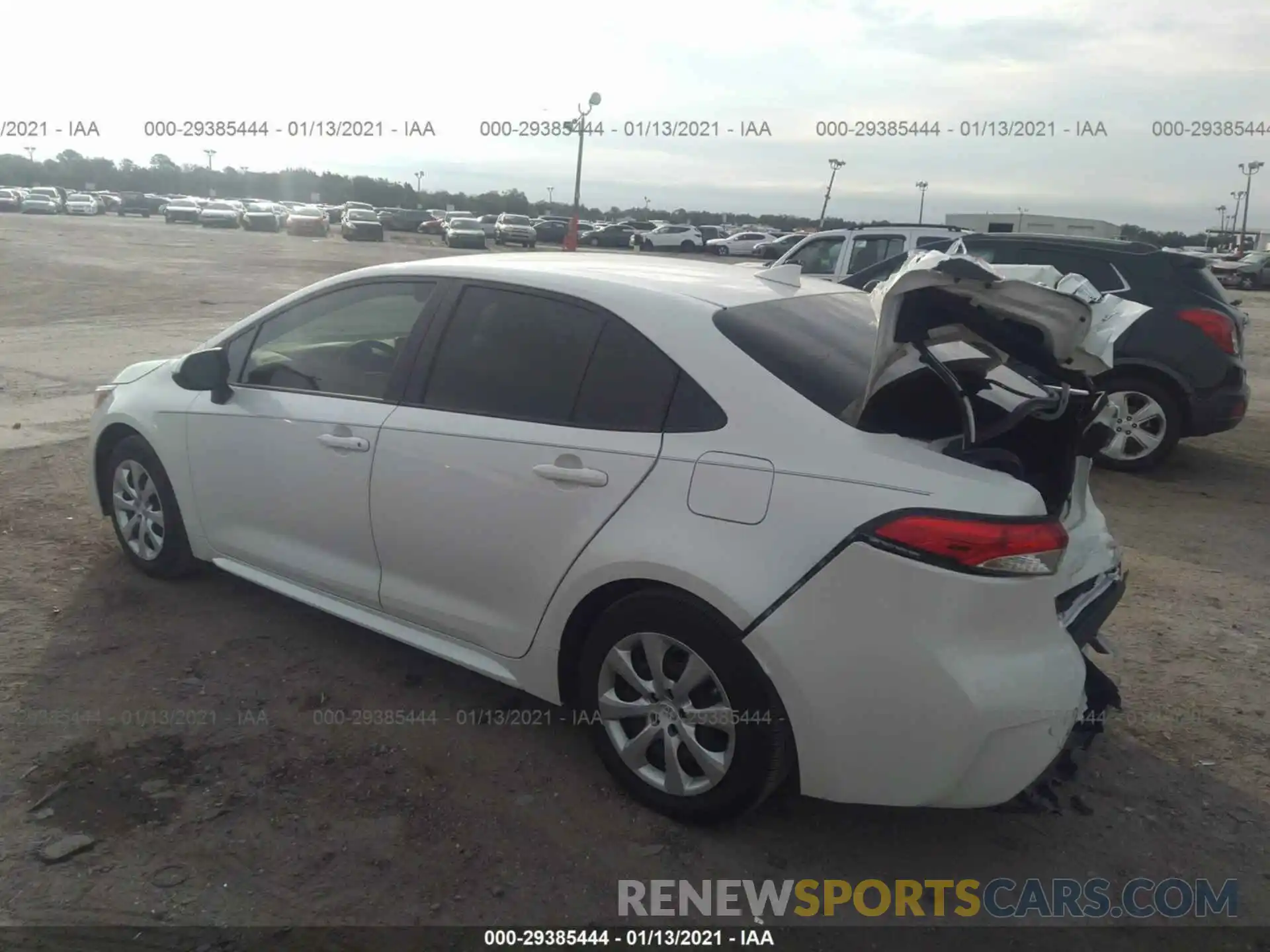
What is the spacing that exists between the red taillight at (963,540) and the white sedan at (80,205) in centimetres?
6862

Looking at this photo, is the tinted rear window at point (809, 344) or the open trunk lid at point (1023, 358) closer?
the open trunk lid at point (1023, 358)

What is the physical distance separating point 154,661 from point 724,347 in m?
2.66

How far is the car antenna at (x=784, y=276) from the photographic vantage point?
3842 mm

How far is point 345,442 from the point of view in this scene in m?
3.77

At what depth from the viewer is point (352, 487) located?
377 cm

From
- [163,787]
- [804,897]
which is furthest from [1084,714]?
[163,787]

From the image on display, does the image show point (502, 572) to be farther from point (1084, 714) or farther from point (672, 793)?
point (1084, 714)

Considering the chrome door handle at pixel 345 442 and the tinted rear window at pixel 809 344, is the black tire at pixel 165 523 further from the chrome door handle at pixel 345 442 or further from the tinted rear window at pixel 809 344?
the tinted rear window at pixel 809 344

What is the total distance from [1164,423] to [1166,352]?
52 centimetres

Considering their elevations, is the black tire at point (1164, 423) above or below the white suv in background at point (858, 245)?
below

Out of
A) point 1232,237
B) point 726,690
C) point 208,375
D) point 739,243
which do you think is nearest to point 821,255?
point 208,375

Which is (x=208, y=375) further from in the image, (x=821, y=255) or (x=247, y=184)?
(x=247, y=184)

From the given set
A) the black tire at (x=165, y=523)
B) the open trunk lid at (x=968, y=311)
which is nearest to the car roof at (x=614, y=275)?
the open trunk lid at (x=968, y=311)

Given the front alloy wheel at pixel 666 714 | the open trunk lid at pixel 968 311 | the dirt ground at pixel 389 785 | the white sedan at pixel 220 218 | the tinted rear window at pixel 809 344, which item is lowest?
the dirt ground at pixel 389 785
